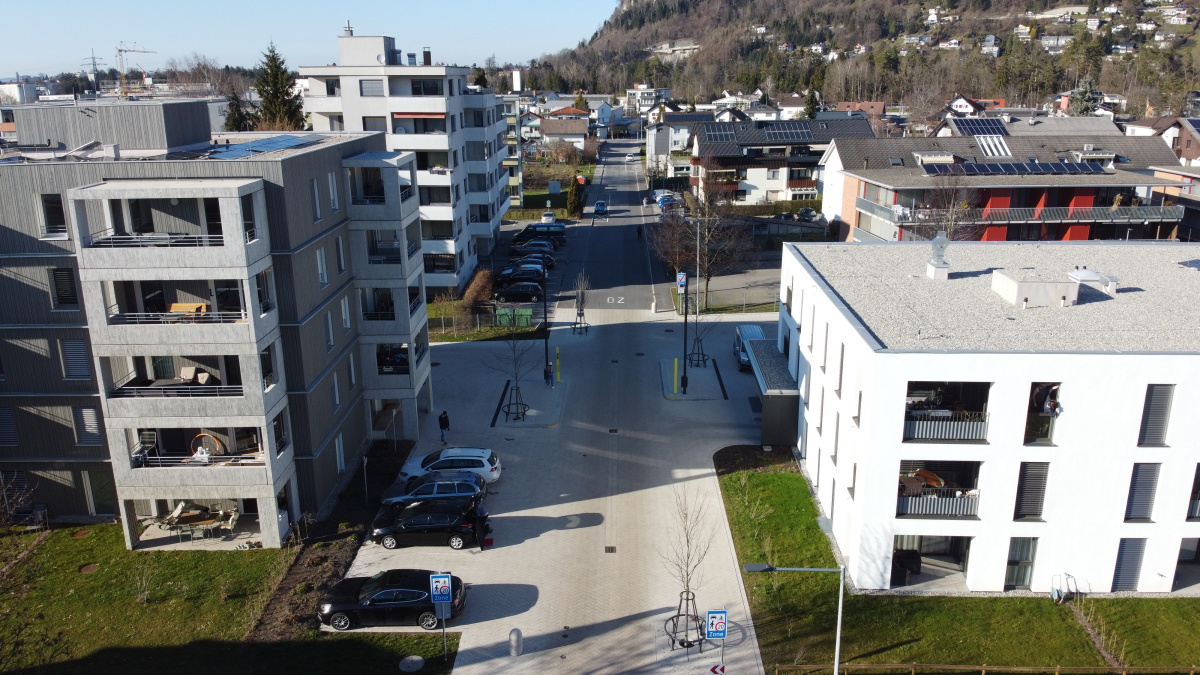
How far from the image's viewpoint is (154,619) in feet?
69.1

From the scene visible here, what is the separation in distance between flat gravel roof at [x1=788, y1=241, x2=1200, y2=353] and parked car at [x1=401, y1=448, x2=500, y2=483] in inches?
505

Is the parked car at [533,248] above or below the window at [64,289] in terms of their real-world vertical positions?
below

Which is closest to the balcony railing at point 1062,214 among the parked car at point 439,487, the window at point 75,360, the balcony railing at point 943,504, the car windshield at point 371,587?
the balcony railing at point 943,504

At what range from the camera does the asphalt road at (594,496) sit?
20438 mm

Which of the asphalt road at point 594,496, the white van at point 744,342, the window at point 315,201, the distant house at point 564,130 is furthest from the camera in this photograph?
the distant house at point 564,130

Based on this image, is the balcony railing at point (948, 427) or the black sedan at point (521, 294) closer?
the balcony railing at point (948, 427)

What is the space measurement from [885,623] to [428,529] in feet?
41.9

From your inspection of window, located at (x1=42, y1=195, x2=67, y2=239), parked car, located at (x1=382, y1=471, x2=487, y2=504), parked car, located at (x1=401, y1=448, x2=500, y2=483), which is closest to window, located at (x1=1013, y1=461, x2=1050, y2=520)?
parked car, located at (x1=382, y1=471, x2=487, y2=504)

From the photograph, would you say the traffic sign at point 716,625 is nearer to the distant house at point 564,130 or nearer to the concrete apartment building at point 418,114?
the concrete apartment building at point 418,114

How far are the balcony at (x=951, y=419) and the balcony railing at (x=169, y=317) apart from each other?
18281 millimetres

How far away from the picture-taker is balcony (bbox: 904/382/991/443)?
832 inches

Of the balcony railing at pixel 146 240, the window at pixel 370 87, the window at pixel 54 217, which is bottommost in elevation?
the balcony railing at pixel 146 240

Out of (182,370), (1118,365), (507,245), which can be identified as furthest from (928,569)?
(507,245)

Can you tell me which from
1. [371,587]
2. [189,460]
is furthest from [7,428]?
[371,587]
